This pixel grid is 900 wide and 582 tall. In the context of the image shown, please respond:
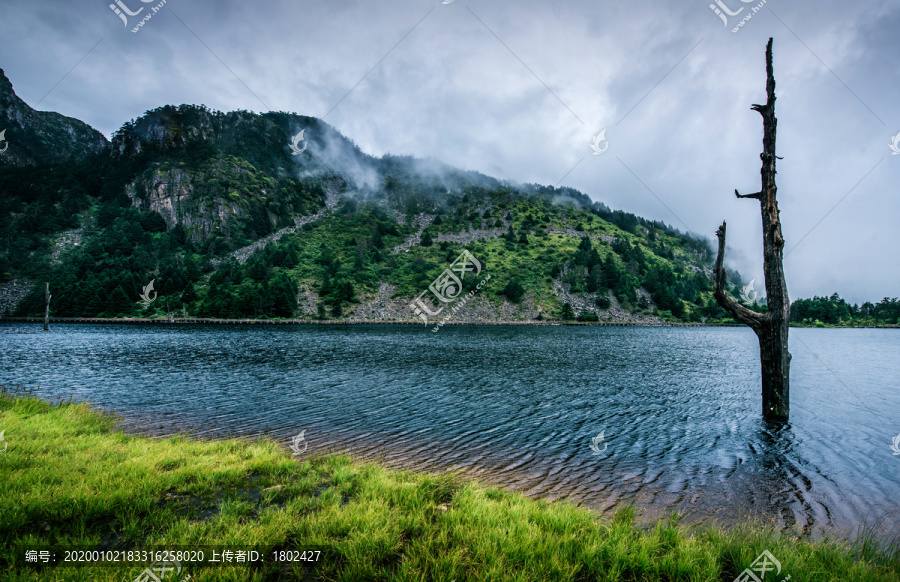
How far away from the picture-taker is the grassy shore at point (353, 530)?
4.18m

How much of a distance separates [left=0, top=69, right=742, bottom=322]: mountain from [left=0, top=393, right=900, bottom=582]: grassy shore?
68816 mm

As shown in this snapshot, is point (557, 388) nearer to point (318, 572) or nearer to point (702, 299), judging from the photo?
point (318, 572)

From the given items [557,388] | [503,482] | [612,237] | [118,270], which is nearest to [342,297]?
[118,270]
